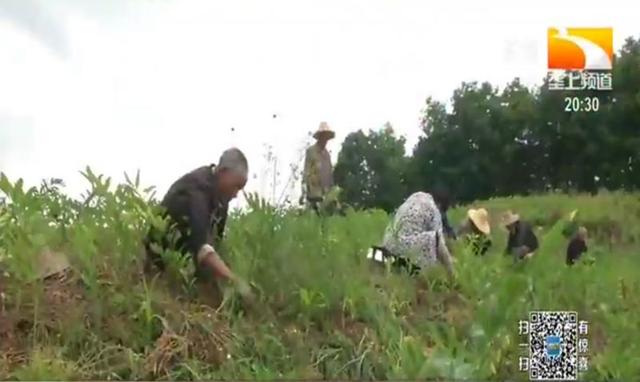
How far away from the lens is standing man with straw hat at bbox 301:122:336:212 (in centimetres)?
A: 285

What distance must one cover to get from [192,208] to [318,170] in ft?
1.00

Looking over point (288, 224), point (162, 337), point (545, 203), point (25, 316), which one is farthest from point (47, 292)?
point (545, 203)

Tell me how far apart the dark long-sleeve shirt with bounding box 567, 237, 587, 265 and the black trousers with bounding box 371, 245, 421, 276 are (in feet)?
1.17

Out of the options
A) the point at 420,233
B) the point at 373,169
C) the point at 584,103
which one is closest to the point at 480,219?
the point at 420,233

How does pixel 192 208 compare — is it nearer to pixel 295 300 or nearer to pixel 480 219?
pixel 295 300

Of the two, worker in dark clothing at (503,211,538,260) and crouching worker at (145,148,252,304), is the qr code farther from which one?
crouching worker at (145,148,252,304)

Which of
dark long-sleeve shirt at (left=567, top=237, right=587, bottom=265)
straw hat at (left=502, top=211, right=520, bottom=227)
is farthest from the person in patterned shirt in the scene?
dark long-sleeve shirt at (left=567, top=237, right=587, bottom=265)

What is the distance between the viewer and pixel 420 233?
118 inches

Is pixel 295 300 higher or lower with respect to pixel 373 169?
lower

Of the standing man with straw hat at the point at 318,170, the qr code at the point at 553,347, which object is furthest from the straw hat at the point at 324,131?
the qr code at the point at 553,347

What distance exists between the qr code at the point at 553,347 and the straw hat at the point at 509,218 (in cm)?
27

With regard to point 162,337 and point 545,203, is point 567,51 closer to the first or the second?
point 545,203

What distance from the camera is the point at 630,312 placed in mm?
2873

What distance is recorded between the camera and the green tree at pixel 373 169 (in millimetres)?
2842
